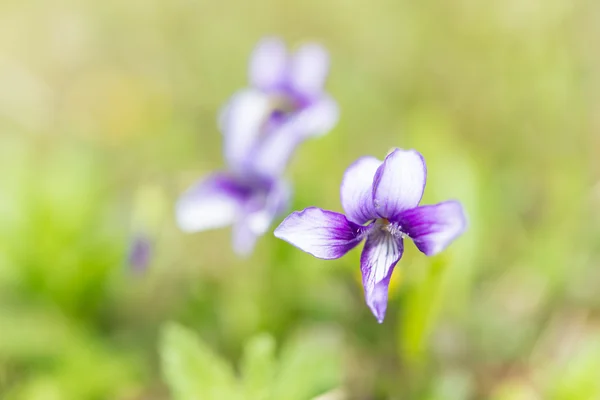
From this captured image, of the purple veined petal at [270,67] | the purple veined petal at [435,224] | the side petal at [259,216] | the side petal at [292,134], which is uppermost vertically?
the purple veined petal at [270,67]

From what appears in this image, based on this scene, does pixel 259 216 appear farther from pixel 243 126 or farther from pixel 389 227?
pixel 389 227

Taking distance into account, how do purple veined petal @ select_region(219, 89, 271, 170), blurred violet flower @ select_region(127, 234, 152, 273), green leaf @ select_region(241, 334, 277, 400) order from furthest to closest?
1. blurred violet flower @ select_region(127, 234, 152, 273)
2. purple veined petal @ select_region(219, 89, 271, 170)
3. green leaf @ select_region(241, 334, 277, 400)

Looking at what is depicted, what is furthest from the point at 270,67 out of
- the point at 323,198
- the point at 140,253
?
the point at 140,253

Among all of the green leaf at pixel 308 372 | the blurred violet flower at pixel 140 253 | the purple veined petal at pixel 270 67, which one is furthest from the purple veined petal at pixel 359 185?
the blurred violet flower at pixel 140 253

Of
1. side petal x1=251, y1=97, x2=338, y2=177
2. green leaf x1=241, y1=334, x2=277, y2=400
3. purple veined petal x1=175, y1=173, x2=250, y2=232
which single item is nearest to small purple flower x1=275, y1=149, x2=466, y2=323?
green leaf x1=241, y1=334, x2=277, y2=400

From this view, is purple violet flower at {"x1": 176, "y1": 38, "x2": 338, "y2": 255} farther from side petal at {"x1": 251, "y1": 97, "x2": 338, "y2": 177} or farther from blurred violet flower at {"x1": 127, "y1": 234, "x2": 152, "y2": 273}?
blurred violet flower at {"x1": 127, "y1": 234, "x2": 152, "y2": 273}

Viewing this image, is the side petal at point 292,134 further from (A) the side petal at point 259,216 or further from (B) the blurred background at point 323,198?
(B) the blurred background at point 323,198
